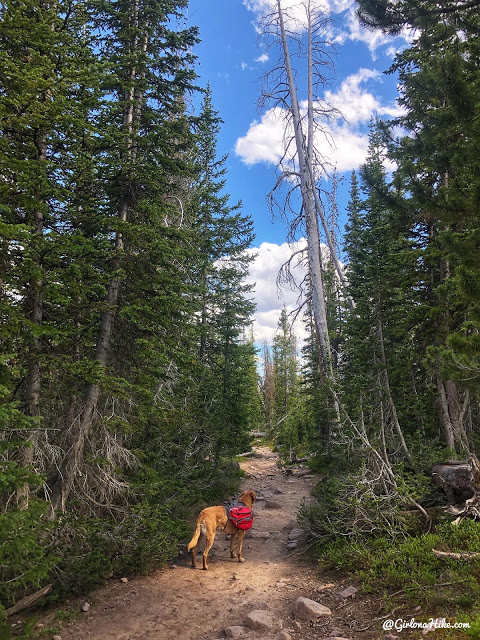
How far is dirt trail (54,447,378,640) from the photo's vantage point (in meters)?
4.75

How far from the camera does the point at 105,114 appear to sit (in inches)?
328

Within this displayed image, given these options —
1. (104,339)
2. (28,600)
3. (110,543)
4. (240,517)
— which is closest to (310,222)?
(104,339)

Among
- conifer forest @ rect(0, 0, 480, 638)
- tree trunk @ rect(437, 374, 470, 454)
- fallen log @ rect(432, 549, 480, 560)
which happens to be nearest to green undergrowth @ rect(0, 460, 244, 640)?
conifer forest @ rect(0, 0, 480, 638)

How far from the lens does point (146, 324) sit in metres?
7.71

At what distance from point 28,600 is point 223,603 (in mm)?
2824

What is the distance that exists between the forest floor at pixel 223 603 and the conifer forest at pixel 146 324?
1.21ft

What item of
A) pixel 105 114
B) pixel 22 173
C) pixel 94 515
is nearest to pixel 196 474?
pixel 94 515

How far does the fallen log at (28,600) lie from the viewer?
4632 millimetres

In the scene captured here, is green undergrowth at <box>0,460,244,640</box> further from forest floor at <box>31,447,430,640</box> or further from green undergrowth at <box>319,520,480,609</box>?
green undergrowth at <box>319,520,480,609</box>

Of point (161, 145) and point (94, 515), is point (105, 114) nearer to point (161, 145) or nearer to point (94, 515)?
point (161, 145)

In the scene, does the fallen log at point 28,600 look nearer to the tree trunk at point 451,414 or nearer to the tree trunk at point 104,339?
the tree trunk at point 104,339

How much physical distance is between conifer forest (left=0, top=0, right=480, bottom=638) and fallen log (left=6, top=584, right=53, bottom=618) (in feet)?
0.55

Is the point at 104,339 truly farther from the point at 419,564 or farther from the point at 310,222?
the point at 310,222

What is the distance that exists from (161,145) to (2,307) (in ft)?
17.9
